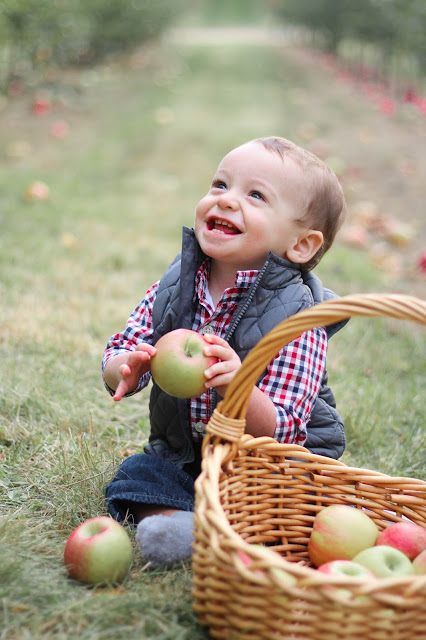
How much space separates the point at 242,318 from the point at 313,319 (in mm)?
575

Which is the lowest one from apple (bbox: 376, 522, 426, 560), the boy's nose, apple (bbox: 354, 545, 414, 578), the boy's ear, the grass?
the grass

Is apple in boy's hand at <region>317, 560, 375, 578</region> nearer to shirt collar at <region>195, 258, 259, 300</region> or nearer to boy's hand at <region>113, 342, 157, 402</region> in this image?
boy's hand at <region>113, 342, 157, 402</region>

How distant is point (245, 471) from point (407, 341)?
2527 mm

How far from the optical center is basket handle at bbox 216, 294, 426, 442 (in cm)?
158

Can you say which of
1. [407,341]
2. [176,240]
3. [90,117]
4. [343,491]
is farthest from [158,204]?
[343,491]

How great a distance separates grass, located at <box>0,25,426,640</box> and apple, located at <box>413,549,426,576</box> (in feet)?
1.90

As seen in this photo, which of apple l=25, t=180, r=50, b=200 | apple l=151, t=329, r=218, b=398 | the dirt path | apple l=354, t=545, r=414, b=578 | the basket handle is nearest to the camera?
the basket handle

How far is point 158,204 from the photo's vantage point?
665 cm

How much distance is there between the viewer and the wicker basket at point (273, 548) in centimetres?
143

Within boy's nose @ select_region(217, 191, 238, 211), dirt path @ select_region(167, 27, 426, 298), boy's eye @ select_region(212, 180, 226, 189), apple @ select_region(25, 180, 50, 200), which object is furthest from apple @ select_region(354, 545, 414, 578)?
apple @ select_region(25, 180, 50, 200)

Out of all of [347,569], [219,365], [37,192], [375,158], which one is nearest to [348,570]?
[347,569]

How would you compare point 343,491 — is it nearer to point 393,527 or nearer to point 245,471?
point 393,527

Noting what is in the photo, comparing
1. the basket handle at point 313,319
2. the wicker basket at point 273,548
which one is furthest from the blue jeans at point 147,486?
the basket handle at point 313,319

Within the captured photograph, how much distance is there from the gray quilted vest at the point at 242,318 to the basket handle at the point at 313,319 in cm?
46
